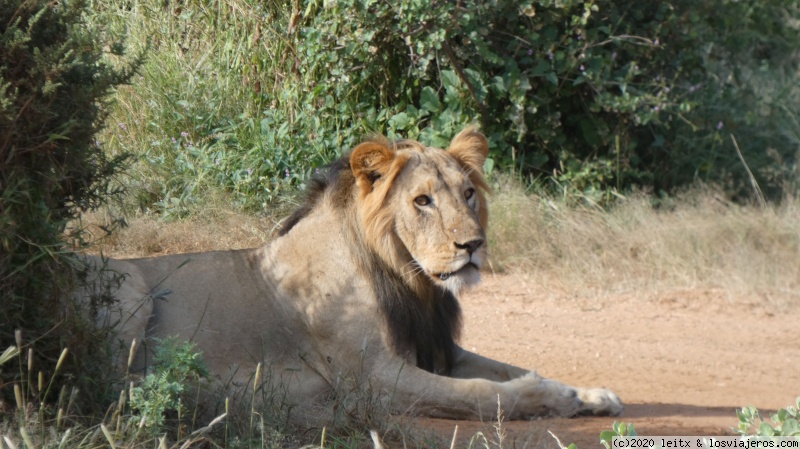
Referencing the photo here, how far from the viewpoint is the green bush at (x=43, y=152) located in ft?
10.7

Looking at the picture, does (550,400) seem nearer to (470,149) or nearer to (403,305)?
(403,305)

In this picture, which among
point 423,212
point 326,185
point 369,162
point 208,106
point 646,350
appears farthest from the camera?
point 208,106

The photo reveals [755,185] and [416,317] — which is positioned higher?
[416,317]

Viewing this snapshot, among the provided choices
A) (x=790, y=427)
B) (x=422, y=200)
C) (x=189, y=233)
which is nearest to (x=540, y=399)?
(x=422, y=200)

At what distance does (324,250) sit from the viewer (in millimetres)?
4785

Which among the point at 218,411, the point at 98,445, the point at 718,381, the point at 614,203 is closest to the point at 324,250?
the point at 218,411

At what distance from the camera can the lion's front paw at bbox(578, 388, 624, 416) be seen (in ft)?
15.1

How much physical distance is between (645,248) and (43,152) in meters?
5.51

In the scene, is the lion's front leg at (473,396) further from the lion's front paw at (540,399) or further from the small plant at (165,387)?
the small plant at (165,387)

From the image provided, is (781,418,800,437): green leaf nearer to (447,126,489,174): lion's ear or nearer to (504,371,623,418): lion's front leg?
(504,371,623,418): lion's front leg

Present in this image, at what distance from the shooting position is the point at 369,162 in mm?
4723

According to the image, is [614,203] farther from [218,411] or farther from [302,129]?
[218,411]

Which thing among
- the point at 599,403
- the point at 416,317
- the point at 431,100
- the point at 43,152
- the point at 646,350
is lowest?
the point at 646,350

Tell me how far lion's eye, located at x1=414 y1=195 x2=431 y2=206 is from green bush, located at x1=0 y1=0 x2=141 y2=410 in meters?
1.54
